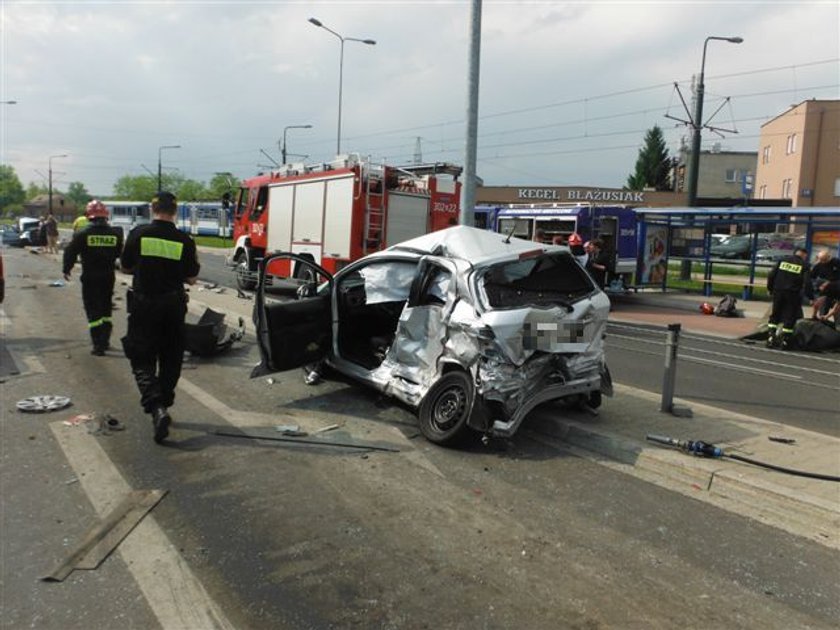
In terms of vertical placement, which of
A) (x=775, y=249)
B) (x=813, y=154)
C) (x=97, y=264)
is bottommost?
(x=97, y=264)

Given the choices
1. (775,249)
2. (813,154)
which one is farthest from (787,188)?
(775,249)

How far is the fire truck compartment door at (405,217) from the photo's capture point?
576 inches

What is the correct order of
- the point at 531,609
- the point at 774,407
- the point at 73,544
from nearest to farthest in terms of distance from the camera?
the point at 531,609 < the point at 73,544 < the point at 774,407

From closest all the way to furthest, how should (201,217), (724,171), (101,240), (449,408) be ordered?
(449,408), (101,240), (201,217), (724,171)

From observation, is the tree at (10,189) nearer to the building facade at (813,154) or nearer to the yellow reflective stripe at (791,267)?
the building facade at (813,154)

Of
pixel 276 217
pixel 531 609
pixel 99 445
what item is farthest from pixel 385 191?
pixel 531 609

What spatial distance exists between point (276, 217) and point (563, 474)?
13179 mm

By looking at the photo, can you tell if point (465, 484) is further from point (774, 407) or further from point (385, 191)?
point (385, 191)

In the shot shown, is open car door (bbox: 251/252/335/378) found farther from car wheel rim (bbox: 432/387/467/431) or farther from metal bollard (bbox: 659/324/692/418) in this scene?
metal bollard (bbox: 659/324/692/418)

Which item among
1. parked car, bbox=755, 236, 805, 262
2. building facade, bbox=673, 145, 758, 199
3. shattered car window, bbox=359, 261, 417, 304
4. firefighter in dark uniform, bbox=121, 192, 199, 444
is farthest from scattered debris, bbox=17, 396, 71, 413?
building facade, bbox=673, 145, 758, 199

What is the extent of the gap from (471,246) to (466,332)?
91 cm

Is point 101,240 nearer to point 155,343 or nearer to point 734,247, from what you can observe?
point 155,343

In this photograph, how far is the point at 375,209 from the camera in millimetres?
14445

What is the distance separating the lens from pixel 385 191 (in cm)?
1452
